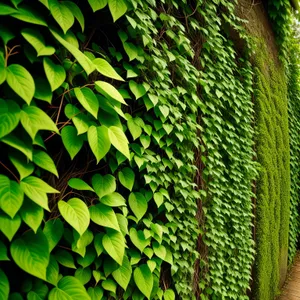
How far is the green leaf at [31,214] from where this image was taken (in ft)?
2.86

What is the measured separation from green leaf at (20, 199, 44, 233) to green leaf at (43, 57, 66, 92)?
38 centimetres

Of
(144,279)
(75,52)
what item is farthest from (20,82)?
(144,279)

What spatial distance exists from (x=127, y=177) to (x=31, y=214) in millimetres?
527

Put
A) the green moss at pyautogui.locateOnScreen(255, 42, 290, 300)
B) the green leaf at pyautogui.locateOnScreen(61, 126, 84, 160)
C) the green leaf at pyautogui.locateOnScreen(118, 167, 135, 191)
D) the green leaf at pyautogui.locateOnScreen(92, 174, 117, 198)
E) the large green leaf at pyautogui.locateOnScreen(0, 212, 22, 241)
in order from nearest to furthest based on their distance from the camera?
the large green leaf at pyautogui.locateOnScreen(0, 212, 22, 241) < the green leaf at pyautogui.locateOnScreen(61, 126, 84, 160) < the green leaf at pyautogui.locateOnScreen(92, 174, 117, 198) < the green leaf at pyautogui.locateOnScreen(118, 167, 135, 191) < the green moss at pyautogui.locateOnScreen(255, 42, 290, 300)

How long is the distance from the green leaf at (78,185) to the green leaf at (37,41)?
1.53ft

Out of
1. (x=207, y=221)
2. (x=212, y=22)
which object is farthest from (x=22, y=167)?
(x=212, y=22)

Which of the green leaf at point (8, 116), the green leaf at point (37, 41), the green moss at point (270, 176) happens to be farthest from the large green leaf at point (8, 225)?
the green moss at point (270, 176)

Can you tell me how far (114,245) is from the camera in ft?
3.82

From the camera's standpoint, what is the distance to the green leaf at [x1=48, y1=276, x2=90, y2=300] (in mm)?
972

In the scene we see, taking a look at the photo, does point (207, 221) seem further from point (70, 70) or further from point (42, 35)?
point (42, 35)

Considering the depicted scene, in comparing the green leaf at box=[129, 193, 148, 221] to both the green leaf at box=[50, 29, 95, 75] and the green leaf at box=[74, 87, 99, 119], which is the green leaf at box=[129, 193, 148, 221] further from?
the green leaf at box=[50, 29, 95, 75]

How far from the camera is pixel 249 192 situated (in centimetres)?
285

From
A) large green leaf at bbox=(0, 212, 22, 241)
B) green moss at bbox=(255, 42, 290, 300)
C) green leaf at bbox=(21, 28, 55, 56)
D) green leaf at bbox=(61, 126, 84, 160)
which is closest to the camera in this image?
large green leaf at bbox=(0, 212, 22, 241)

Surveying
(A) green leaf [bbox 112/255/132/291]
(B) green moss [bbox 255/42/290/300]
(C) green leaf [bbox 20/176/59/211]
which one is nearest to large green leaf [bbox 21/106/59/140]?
(C) green leaf [bbox 20/176/59/211]
